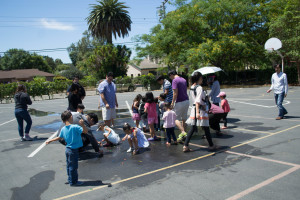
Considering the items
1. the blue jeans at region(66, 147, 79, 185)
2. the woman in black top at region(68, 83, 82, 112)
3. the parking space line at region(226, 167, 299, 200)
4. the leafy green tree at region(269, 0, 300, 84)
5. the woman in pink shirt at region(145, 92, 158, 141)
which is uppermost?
the leafy green tree at region(269, 0, 300, 84)

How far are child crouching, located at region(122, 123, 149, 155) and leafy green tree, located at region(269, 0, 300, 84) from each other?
24.0 m

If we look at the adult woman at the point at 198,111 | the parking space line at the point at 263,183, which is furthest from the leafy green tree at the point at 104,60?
the parking space line at the point at 263,183

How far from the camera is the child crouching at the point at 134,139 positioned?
566 centimetres

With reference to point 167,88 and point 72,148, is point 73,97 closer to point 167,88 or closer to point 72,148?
point 167,88

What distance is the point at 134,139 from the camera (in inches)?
227

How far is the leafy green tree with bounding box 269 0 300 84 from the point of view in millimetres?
24272

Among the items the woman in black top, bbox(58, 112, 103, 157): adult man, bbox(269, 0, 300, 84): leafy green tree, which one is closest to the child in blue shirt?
bbox(58, 112, 103, 157): adult man

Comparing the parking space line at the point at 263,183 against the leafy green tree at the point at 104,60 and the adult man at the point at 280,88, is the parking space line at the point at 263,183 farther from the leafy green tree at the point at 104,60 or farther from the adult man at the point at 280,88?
the leafy green tree at the point at 104,60

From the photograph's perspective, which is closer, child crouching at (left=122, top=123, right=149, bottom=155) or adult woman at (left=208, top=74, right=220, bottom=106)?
child crouching at (left=122, top=123, right=149, bottom=155)

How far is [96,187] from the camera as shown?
157 inches

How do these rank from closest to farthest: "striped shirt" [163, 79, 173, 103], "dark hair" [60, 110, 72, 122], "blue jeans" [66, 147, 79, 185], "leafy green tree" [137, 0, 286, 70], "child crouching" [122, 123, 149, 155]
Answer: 1. "blue jeans" [66, 147, 79, 185]
2. "dark hair" [60, 110, 72, 122]
3. "child crouching" [122, 123, 149, 155]
4. "striped shirt" [163, 79, 173, 103]
5. "leafy green tree" [137, 0, 286, 70]

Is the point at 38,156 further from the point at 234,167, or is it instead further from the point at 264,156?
the point at 264,156

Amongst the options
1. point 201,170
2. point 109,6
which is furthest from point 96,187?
point 109,6

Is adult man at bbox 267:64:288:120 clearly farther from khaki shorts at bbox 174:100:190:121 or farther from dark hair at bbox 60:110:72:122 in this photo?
dark hair at bbox 60:110:72:122
